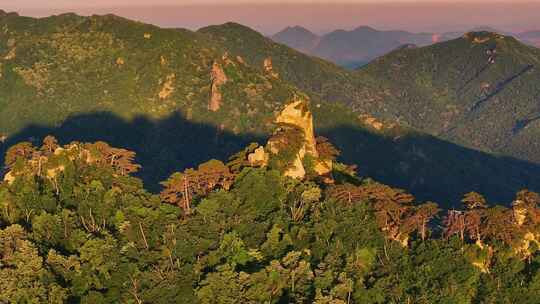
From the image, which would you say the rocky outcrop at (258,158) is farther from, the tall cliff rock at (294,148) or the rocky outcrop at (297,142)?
the rocky outcrop at (297,142)

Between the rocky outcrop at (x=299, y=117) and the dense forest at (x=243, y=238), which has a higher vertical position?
the rocky outcrop at (x=299, y=117)

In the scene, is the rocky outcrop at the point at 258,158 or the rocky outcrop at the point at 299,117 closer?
the rocky outcrop at the point at 258,158

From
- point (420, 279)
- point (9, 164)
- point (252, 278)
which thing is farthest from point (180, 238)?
point (9, 164)

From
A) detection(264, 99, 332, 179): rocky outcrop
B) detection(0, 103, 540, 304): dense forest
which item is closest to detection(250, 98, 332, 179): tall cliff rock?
detection(264, 99, 332, 179): rocky outcrop

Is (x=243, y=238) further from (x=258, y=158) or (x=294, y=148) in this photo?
(x=294, y=148)

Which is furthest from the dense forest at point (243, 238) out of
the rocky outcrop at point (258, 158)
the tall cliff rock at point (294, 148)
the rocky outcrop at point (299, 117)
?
the rocky outcrop at point (299, 117)

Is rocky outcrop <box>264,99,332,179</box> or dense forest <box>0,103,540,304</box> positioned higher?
rocky outcrop <box>264,99,332,179</box>

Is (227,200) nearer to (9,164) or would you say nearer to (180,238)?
(180,238)

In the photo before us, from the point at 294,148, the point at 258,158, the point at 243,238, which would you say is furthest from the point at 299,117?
the point at 243,238

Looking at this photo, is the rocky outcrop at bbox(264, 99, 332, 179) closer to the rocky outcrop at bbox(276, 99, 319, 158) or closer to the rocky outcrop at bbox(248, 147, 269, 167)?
the rocky outcrop at bbox(276, 99, 319, 158)
